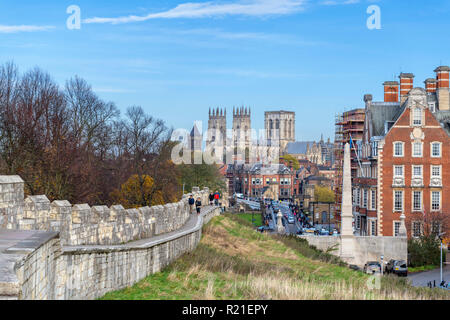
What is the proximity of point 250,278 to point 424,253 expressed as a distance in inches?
1216

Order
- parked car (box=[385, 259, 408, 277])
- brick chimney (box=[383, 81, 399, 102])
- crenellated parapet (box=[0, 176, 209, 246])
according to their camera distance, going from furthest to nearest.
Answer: brick chimney (box=[383, 81, 399, 102]) → parked car (box=[385, 259, 408, 277]) → crenellated parapet (box=[0, 176, 209, 246])

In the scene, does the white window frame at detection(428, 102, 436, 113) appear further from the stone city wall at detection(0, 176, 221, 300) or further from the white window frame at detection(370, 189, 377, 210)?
the stone city wall at detection(0, 176, 221, 300)

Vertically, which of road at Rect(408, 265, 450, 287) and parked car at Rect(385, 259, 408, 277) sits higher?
parked car at Rect(385, 259, 408, 277)

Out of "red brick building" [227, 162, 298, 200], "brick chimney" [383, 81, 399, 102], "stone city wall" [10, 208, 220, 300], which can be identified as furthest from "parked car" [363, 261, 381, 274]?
"red brick building" [227, 162, 298, 200]

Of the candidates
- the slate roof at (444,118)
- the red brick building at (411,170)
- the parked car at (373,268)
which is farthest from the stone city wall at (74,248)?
the slate roof at (444,118)

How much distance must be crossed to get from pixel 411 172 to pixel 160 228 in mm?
33076

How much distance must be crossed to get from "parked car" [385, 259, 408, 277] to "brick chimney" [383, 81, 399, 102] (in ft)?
68.7

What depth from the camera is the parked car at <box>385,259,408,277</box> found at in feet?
132

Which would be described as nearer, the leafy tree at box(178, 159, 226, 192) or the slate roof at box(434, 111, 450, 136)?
the slate roof at box(434, 111, 450, 136)

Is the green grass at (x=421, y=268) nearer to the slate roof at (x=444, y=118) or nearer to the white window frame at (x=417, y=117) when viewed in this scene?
the white window frame at (x=417, y=117)

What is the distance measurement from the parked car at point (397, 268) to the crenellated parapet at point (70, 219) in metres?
22.9

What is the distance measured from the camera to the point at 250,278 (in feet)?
58.3

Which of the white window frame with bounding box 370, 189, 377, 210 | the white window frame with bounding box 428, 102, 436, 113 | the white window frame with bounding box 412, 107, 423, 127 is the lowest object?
the white window frame with bounding box 370, 189, 377, 210
